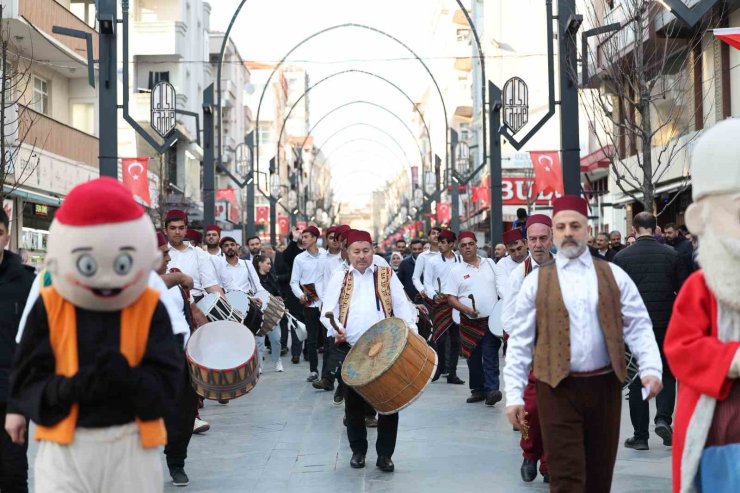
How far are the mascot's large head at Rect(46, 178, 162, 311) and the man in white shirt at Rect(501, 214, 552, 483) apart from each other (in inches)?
93.3

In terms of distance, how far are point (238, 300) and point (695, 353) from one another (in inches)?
360

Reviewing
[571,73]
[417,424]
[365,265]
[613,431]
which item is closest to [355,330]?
[365,265]

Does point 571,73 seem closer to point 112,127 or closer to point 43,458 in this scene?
point 112,127

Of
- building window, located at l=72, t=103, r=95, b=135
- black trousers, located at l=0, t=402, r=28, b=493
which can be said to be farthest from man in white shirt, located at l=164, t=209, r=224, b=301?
building window, located at l=72, t=103, r=95, b=135

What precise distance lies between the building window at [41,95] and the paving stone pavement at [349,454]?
20.3 metres

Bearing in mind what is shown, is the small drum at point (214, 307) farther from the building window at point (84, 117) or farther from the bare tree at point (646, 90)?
the building window at point (84, 117)

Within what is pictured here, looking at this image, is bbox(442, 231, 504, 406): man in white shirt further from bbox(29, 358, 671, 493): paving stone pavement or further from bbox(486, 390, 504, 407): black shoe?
bbox(29, 358, 671, 493): paving stone pavement

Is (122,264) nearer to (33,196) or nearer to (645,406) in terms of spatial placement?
(645,406)

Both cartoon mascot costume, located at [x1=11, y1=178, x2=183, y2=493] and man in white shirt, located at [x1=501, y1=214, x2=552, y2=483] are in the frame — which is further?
man in white shirt, located at [x1=501, y1=214, x2=552, y2=483]

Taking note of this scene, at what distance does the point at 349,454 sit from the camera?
1020 cm

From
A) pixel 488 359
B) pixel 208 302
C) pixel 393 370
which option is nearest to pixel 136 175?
pixel 488 359

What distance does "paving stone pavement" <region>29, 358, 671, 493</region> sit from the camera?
8.87m

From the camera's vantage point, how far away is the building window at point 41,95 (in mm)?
32156

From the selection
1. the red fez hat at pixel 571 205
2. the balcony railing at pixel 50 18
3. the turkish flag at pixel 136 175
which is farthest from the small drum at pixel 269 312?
the balcony railing at pixel 50 18
